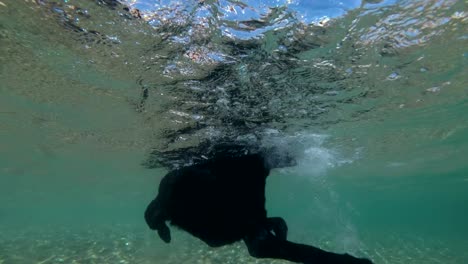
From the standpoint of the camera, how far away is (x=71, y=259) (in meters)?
13.4

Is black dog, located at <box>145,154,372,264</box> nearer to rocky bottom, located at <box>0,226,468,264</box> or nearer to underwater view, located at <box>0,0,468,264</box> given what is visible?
underwater view, located at <box>0,0,468,264</box>

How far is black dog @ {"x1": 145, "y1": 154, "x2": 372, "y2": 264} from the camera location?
5.29m

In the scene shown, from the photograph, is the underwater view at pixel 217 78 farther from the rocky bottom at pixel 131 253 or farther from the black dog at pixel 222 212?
the black dog at pixel 222 212

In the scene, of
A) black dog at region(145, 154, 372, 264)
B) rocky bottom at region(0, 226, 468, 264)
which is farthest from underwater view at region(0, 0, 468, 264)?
black dog at region(145, 154, 372, 264)

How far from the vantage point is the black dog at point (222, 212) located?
5.29m

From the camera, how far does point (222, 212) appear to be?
20.4ft

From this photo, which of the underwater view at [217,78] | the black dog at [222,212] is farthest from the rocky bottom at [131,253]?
the black dog at [222,212]

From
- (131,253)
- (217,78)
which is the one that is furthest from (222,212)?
(131,253)

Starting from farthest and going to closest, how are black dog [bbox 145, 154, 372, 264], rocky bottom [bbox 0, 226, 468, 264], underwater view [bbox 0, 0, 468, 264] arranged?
rocky bottom [bbox 0, 226, 468, 264] → underwater view [bbox 0, 0, 468, 264] → black dog [bbox 145, 154, 372, 264]

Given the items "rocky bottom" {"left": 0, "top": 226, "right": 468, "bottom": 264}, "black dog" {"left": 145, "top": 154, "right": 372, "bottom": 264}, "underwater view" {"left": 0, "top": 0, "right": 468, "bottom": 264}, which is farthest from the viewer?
"rocky bottom" {"left": 0, "top": 226, "right": 468, "bottom": 264}

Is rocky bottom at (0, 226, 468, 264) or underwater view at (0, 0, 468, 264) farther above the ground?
underwater view at (0, 0, 468, 264)

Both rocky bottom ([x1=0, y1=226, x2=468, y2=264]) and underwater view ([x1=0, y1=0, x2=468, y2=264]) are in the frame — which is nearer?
underwater view ([x1=0, y1=0, x2=468, y2=264])

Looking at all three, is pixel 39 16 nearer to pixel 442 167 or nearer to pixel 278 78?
pixel 278 78

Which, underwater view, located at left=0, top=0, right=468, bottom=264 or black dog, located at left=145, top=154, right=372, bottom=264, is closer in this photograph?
black dog, located at left=145, top=154, right=372, bottom=264
